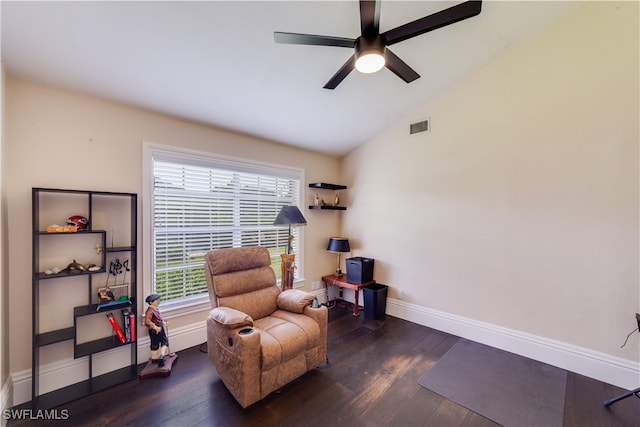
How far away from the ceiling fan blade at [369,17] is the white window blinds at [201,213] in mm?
2108

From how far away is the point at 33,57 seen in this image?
1.74 m

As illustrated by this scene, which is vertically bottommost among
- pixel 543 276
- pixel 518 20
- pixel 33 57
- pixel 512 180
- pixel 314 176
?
pixel 543 276

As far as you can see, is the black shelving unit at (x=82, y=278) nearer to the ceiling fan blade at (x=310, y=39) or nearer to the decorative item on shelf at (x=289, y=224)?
the decorative item on shelf at (x=289, y=224)

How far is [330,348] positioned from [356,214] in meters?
2.08

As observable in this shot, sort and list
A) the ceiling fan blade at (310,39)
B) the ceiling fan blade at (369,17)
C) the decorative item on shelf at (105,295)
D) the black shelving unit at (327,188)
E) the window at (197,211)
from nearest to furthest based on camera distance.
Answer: the ceiling fan blade at (369,17) < the ceiling fan blade at (310,39) < the decorative item on shelf at (105,295) < the window at (197,211) < the black shelving unit at (327,188)

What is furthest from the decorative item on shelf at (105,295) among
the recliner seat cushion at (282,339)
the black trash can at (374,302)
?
the black trash can at (374,302)

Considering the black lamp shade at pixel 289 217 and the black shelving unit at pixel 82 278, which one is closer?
the black shelving unit at pixel 82 278

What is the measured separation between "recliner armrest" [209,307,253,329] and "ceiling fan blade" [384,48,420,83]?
2166 millimetres

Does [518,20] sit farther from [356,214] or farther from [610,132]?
[356,214]

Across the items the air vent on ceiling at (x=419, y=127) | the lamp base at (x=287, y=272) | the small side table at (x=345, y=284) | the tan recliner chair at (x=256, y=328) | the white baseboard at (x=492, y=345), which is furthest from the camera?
the small side table at (x=345, y=284)

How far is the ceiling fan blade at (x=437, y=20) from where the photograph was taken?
142cm

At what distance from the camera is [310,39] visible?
1.58 m

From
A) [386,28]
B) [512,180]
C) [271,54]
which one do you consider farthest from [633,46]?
[271,54]

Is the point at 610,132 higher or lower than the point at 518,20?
lower
